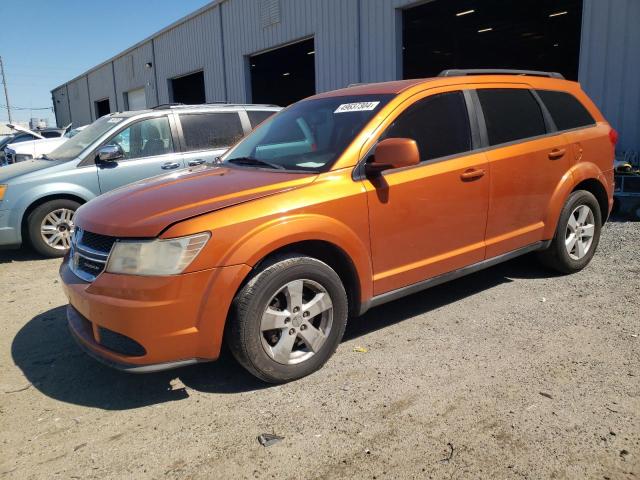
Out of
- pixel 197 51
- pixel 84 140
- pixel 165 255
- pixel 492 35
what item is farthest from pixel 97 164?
pixel 492 35

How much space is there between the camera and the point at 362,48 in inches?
468

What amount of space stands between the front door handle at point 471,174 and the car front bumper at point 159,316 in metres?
1.85

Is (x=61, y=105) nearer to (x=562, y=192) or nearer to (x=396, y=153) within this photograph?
(x=562, y=192)

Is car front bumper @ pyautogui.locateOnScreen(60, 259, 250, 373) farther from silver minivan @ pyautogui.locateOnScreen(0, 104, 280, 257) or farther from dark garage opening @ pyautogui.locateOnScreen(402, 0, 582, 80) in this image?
dark garage opening @ pyautogui.locateOnScreen(402, 0, 582, 80)

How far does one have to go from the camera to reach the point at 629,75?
7.89 m

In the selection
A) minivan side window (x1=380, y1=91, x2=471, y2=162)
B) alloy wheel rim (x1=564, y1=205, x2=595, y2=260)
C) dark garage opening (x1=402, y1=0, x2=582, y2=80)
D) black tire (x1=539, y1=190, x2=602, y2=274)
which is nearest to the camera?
minivan side window (x1=380, y1=91, x2=471, y2=162)

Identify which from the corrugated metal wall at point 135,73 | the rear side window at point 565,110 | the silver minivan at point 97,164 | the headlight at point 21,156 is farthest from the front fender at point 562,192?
the corrugated metal wall at point 135,73

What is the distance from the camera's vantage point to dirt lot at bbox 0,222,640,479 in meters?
2.43

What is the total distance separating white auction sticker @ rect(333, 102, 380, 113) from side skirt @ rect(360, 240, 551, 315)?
130 centimetres

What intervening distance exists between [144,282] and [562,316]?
311 centimetres

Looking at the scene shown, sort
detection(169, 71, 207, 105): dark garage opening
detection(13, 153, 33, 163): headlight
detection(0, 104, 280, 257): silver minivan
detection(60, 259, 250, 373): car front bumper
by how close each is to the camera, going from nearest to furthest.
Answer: detection(60, 259, 250, 373): car front bumper
detection(0, 104, 280, 257): silver minivan
detection(13, 153, 33, 163): headlight
detection(169, 71, 207, 105): dark garage opening

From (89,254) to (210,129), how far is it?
14.6 ft

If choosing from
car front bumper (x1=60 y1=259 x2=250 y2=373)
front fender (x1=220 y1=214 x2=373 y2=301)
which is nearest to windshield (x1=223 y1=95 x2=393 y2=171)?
front fender (x1=220 y1=214 x2=373 y2=301)

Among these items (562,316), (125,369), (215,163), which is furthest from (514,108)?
(125,369)
